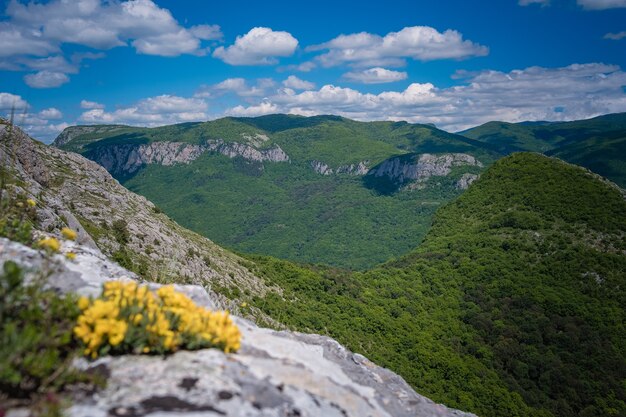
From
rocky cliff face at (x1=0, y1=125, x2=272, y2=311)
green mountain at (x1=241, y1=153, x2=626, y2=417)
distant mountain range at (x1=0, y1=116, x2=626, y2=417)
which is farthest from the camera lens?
green mountain at (x1=241, y1=153, x2=626, y2=417)

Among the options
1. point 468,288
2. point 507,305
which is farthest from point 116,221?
point 468,288

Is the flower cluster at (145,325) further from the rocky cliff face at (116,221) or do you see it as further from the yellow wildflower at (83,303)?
the rocky cliff face at (116,221)

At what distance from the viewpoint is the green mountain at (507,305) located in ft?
174

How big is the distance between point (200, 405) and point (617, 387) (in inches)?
2825

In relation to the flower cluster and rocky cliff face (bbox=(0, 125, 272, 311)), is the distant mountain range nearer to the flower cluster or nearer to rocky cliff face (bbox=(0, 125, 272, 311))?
rocky cliff face (bbox=(0, 125, 272, 311))

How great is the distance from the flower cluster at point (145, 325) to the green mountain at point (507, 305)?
1339 inches

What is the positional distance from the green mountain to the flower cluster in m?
34.0

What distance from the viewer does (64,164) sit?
4303cm

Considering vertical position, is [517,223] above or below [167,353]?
below

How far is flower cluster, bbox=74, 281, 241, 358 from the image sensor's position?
4598 mm

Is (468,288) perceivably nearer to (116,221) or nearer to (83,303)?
(116,221)

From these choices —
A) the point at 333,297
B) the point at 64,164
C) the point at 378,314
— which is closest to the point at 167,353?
the point at 64,164

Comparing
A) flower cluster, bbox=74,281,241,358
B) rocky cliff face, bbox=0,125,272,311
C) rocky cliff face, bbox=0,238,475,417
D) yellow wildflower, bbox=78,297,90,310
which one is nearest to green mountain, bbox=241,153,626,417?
rocky cliff face, bbox=0,125,272,311

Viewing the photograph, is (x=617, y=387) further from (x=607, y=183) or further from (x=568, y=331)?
(x=607, y=183)
